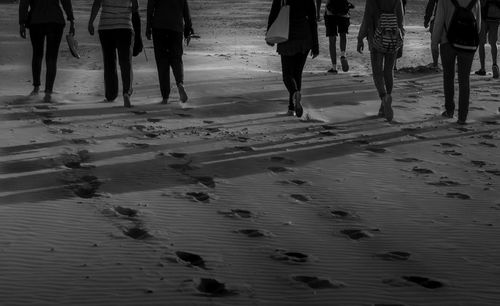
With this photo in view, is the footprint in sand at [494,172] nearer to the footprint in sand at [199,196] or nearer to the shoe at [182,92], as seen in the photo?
the footprint in sand at [199,196]

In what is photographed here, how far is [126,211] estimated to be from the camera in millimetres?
6398

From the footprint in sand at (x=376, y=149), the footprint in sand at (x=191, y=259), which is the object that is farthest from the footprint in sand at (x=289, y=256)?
the footprint in sand at (x=376, y=149)

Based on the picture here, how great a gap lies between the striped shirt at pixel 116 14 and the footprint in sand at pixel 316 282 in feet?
21.2

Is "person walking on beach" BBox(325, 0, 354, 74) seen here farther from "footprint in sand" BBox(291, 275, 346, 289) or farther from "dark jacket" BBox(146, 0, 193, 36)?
"footprint in sand" BBox(291, 275, 346, 289)

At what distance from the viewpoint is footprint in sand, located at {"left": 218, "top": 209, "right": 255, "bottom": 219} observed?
641 centimetres

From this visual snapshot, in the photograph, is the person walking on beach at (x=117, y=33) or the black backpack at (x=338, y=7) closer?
the person walking on beach at (x=117, y=33)

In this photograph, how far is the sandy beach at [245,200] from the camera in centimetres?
502

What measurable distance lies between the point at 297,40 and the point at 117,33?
214cm

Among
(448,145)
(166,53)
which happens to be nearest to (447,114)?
(448,145)

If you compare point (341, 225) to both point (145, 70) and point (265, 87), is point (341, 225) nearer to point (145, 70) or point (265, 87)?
point (265, 87)

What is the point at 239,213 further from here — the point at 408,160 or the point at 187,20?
the point at 187,20

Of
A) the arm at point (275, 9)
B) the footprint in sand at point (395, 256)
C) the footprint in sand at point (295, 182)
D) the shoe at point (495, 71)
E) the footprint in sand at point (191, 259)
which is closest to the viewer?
the footprint in sand at point (191, 259)

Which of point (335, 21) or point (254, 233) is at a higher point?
point (335, 21)

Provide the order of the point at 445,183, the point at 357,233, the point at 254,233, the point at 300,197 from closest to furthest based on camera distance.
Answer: the point at 254,233, the point at 357,233, the point at 300,197, the point at 445,183
